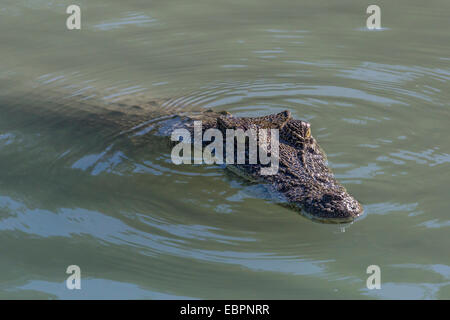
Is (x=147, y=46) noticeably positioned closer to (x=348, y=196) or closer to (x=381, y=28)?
(x=381, y=28)

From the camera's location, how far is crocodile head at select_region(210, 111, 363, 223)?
15.6 ft

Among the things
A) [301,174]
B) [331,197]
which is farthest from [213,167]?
[331,197]

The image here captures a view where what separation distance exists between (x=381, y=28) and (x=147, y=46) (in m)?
3.42

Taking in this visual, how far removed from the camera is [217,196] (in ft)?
17.3

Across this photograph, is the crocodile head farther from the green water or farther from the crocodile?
the green water

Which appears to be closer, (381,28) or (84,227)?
(84,227)

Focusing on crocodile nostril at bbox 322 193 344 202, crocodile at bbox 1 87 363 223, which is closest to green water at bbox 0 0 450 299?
crocodile at bbox 1 87 363 223

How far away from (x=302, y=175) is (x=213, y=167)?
3.13ft

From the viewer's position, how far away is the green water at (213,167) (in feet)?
14.3

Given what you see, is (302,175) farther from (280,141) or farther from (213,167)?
(213,167)

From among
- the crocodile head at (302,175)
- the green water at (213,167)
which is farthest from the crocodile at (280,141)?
the green water at (213,167)

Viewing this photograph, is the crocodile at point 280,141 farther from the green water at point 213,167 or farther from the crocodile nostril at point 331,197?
the green water at point 213,167

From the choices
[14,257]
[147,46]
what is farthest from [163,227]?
[147,46]

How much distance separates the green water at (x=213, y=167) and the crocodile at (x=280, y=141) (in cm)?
11
